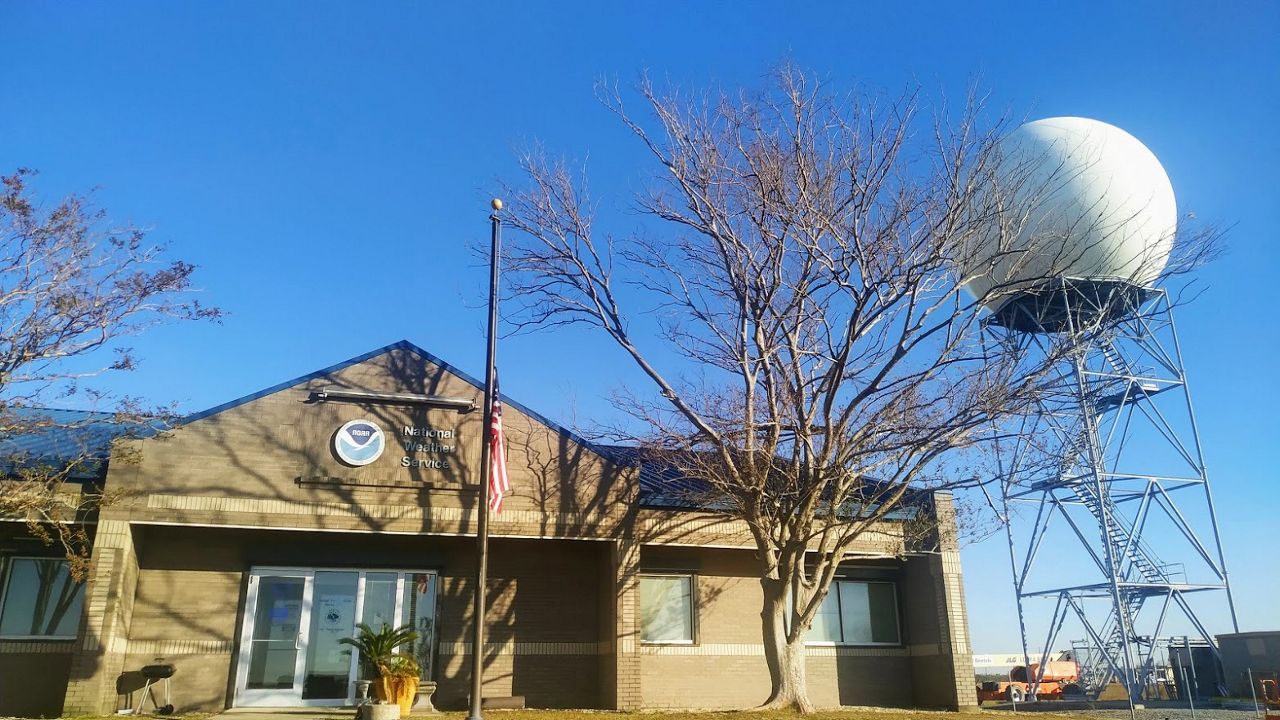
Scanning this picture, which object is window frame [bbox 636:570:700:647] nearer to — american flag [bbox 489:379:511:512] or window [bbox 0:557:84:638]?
american flag [bbox 489:379:511:512]

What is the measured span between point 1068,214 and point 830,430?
13.9 meters

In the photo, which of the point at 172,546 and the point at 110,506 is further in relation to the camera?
the point at 172,546

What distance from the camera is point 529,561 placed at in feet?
63.0

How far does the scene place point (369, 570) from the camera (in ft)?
59.5

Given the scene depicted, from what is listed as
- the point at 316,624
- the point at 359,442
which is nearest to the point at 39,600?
the point at 316,624

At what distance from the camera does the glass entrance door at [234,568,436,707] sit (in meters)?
17.0

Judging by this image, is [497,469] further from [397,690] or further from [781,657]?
[781,657]

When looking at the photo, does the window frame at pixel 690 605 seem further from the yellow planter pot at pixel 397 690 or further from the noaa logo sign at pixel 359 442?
the noaa logo sign at pixel 359 442

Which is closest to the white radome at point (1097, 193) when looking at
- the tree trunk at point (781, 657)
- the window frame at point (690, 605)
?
the window frame at point (690, 605)

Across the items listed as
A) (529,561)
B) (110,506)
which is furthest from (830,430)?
(110,506)

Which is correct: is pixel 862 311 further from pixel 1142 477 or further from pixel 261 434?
pixel 1142 477

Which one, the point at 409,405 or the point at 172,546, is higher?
the point at 409,405

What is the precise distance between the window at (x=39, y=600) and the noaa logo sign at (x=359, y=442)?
215 inches

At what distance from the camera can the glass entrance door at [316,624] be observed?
671 inches
